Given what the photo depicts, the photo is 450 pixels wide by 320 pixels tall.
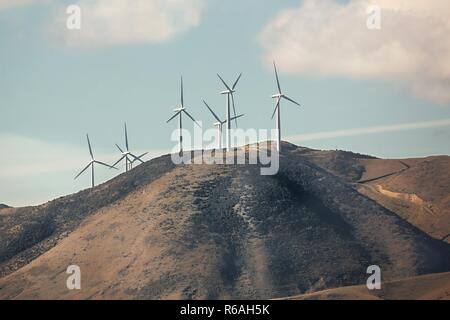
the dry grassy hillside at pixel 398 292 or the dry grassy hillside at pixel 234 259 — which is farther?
the dry grassy hillside at pixel 234 259

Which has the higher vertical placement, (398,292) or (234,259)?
(234,259)

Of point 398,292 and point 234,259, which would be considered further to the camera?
point 234,259

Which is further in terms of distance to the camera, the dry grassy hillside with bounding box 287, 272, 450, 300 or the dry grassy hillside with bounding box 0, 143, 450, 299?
the dry grassy hillside with bounding box 0, 143, 450, 299
